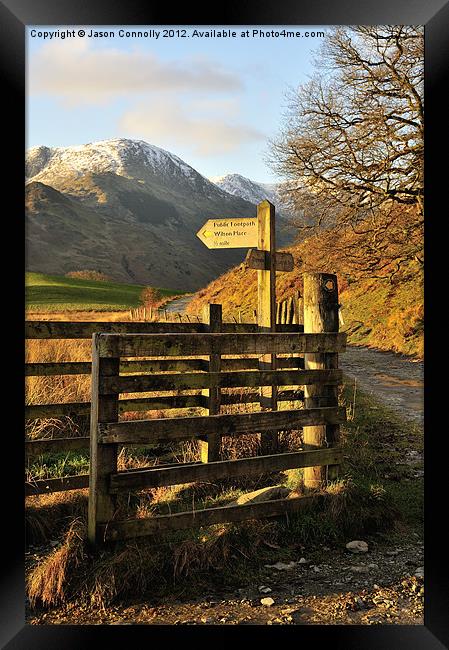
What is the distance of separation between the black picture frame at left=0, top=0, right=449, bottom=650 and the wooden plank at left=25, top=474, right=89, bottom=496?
1948mm

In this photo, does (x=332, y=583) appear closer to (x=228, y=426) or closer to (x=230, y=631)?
(x=230, y=631)

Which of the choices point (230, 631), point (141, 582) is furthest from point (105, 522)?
point (230, 631)

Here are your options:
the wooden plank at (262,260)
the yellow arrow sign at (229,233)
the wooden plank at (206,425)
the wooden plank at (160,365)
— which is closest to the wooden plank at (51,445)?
the wooden plank at (160,365)

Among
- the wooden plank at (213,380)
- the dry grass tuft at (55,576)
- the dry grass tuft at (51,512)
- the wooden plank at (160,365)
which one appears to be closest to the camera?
the dry grass tuft at (55,576)

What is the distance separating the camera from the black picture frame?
366 centimetres

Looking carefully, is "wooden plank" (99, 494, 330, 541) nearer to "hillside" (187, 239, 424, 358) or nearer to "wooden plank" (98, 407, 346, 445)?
"wooden plank" (98, 407, 346, 445)

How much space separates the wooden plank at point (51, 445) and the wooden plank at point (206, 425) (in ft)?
5.56

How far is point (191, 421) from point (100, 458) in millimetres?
809

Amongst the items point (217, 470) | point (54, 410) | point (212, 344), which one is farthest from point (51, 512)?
point (212, 344)

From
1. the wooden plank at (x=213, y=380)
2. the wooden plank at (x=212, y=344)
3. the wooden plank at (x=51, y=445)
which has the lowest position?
the wooden plank at (x=51, y=445)

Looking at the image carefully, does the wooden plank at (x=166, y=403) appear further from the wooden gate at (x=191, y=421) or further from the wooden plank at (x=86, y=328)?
the wooden plank at (x=86, y=328)

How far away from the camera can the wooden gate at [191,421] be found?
4133 millimetres

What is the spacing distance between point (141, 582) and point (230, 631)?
858 millimetres
